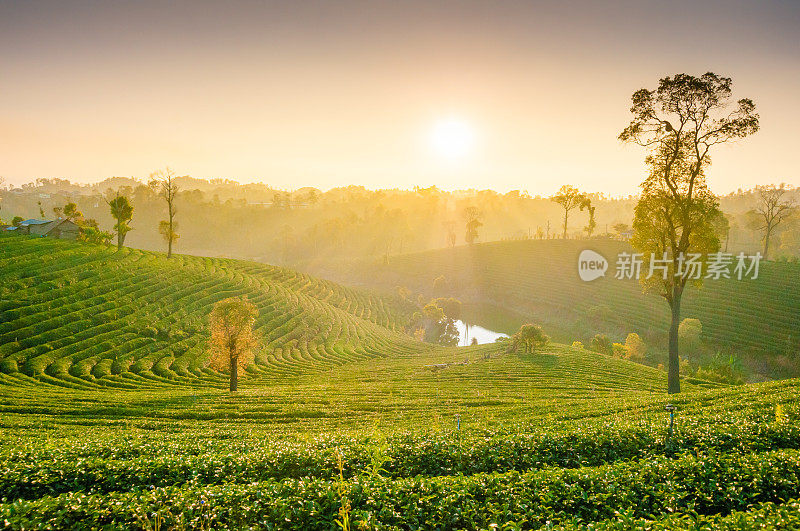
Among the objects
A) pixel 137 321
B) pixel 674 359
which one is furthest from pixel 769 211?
pixel 137 321

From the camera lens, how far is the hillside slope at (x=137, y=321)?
124 ft

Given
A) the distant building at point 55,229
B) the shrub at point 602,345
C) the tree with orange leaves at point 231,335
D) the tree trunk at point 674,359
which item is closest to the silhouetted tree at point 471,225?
the shrub at point 602,345

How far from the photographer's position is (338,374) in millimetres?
46875

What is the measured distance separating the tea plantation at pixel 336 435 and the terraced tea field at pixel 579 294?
36.7m

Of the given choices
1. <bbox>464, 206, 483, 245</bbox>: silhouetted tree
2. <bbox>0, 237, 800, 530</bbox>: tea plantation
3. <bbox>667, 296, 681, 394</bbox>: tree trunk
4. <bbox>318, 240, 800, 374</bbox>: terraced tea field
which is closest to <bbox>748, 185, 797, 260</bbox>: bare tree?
<bbox>318, 240, 800, 374</bbox>: terraced tea field

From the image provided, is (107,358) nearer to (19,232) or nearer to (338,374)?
(338,374)

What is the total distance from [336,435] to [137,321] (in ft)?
149

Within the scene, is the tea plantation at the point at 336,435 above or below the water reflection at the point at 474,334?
above

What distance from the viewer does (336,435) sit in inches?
609

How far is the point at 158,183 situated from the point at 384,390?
69080 mm

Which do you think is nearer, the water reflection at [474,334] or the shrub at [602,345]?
the shrub at [602,345]

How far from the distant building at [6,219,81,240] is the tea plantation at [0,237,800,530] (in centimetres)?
1411

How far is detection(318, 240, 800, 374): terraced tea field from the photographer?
67.1 m

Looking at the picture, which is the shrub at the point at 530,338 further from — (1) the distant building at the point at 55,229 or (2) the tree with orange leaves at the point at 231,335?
(1) the distant building at the point at 55,229
